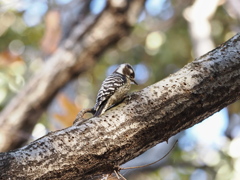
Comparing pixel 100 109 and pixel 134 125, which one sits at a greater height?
pixel 100 109

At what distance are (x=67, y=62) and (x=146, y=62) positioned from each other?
3.97 m

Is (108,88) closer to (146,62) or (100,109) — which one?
(100,109)

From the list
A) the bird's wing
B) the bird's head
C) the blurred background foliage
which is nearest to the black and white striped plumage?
the bird's wing

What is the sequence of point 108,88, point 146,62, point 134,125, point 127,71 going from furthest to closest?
point 146,62 → point 127,71 → point 108,88 → point 134,125

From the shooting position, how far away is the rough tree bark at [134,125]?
2176mm

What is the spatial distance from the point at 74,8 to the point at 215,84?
216 inches

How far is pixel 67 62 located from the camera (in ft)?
21.6

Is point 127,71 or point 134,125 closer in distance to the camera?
point 134,125

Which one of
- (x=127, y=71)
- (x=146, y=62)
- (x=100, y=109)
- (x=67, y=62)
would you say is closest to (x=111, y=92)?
(x=100, y=109)

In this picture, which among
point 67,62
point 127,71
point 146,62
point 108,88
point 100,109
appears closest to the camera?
point 100,109

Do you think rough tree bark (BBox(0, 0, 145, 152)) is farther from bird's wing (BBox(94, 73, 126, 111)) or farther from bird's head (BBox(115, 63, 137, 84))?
bird's wing (BBox(94, 73, 126, 111))

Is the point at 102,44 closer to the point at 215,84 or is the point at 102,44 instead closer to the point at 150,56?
the point at 150,56

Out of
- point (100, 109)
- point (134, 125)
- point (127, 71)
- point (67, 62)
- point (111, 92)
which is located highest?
point (67, 62)

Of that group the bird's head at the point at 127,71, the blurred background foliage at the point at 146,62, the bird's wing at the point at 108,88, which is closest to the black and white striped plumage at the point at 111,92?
the bird's wing at the point at 108,88
